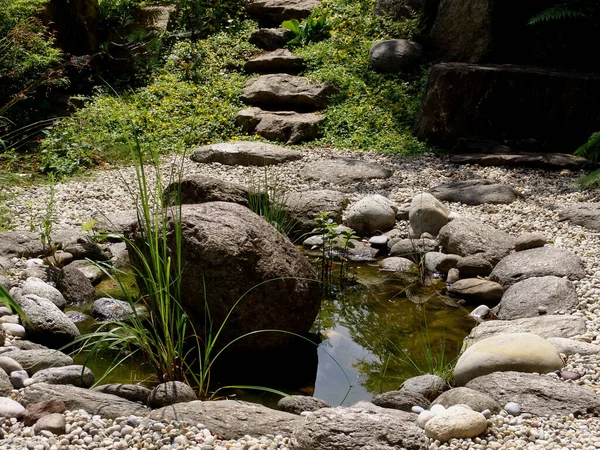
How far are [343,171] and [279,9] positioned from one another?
596 cm

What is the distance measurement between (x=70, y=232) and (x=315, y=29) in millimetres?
7233

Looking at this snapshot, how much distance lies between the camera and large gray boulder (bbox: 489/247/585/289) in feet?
17.8

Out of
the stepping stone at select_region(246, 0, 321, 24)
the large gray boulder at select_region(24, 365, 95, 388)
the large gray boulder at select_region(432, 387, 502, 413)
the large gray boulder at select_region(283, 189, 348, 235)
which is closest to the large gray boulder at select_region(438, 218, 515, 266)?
the large gray boulder at select_region(283, 189, 348, 235)

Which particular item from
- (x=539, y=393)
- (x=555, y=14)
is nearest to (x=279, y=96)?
(x=555, y=14)

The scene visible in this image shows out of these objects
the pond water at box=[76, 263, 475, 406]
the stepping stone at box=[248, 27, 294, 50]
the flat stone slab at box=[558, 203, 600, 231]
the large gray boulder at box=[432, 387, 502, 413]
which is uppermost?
the stepping stone at box=[248, 27, 294, 50]

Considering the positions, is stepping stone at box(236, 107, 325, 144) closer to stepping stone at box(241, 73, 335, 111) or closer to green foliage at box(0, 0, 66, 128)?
stepping stone at box(241, 73, 335, 111)

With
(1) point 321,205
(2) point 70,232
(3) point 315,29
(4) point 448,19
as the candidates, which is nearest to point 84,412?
(2) point 70,232

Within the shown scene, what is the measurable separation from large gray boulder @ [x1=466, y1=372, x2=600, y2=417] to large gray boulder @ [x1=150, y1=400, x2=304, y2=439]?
3.40ft

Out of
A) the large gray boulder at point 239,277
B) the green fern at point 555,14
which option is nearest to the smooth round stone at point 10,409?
the large gray boulder at point 239,277

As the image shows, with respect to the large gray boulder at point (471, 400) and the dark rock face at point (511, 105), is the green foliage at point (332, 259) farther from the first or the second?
the dark rock face at point (511, 105)

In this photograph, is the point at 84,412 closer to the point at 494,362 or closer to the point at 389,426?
the point at 389,426

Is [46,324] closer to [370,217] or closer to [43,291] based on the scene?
[43,291]

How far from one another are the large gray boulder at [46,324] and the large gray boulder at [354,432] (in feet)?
6.58

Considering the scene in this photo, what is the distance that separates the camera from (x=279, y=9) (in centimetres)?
1324
